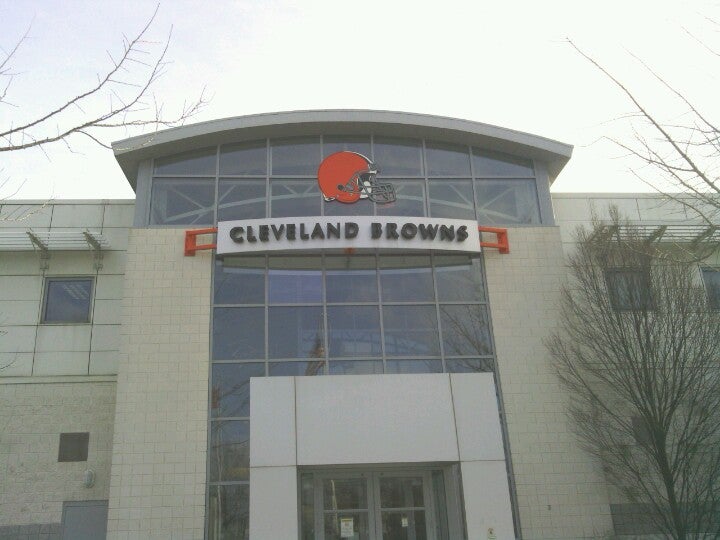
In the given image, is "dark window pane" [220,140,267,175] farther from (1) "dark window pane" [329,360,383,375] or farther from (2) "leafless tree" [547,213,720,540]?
(2) "leafless tree" [547,213,720,540]

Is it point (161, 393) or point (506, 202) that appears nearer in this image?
point (161, 393)

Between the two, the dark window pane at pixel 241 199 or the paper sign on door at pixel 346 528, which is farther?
the dark window pane at pixel 241 199

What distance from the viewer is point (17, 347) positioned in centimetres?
1527

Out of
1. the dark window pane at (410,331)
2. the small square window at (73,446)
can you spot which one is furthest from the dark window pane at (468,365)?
the small square window at (73,446)

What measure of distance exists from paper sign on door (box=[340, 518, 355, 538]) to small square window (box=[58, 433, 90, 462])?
5.92 m

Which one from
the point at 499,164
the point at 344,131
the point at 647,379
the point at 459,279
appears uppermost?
the point at 344,131

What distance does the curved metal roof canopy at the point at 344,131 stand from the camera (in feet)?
50.8

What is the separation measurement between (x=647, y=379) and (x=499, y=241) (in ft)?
14.4

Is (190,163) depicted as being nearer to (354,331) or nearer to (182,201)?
(182,201)

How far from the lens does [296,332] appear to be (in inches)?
561

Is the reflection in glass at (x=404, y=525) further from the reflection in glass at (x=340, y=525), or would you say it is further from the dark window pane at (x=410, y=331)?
the dark window pane at (x=410, y=331)

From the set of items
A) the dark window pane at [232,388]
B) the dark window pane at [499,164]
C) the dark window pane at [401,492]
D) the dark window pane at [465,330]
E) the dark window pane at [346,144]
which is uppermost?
the dark window pane at [346,144]

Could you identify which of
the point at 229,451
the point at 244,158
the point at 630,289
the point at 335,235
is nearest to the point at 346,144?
the point at 244,158

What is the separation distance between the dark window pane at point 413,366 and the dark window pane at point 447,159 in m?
4.74
